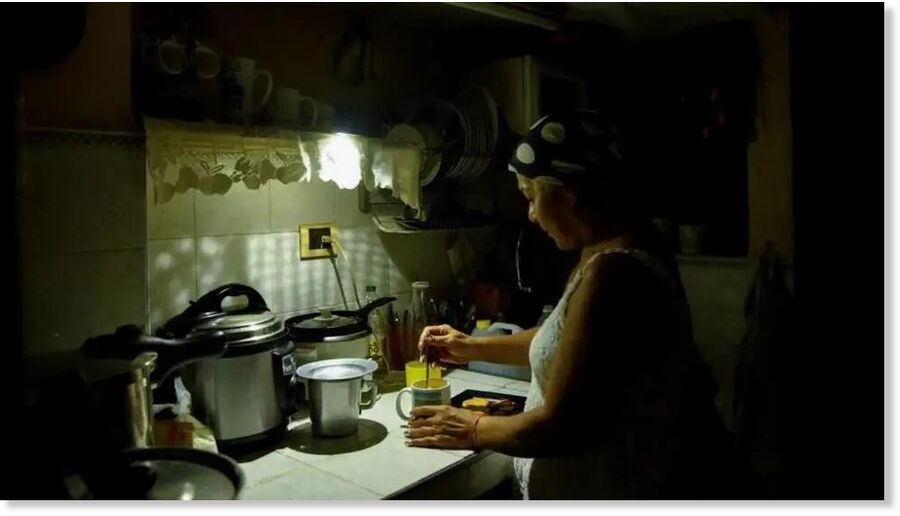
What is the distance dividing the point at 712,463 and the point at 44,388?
3.42 ft

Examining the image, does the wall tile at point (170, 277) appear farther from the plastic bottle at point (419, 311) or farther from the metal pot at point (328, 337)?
the plastic bottle at point (419, 311)

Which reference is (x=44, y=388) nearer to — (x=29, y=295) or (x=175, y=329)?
(x=29, y=295)

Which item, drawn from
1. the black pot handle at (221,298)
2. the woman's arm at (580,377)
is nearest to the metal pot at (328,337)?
the black pot handle at (221,298)

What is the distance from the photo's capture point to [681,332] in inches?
39.4

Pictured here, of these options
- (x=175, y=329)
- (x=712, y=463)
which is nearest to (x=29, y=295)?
(x=175, y=329)

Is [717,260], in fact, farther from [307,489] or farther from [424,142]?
[307,489]

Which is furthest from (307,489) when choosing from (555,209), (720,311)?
(720,311)

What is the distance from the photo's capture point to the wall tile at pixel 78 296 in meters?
0.99

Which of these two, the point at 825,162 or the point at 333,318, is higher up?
the point at 825,162

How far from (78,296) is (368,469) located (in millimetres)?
590

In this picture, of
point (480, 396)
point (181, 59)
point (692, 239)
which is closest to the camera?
point (181, 59)

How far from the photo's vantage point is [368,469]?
1.16 metres

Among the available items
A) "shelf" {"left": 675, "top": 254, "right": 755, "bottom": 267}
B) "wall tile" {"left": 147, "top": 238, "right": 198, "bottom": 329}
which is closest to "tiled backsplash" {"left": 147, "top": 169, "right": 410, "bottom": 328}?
"wall tile" {"left": 147, "top": 238, "right": 198, "bottom": 329}

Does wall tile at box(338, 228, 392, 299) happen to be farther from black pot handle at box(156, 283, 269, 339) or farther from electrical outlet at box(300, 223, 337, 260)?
black pot handle at box(156, 283, 269, 339)
